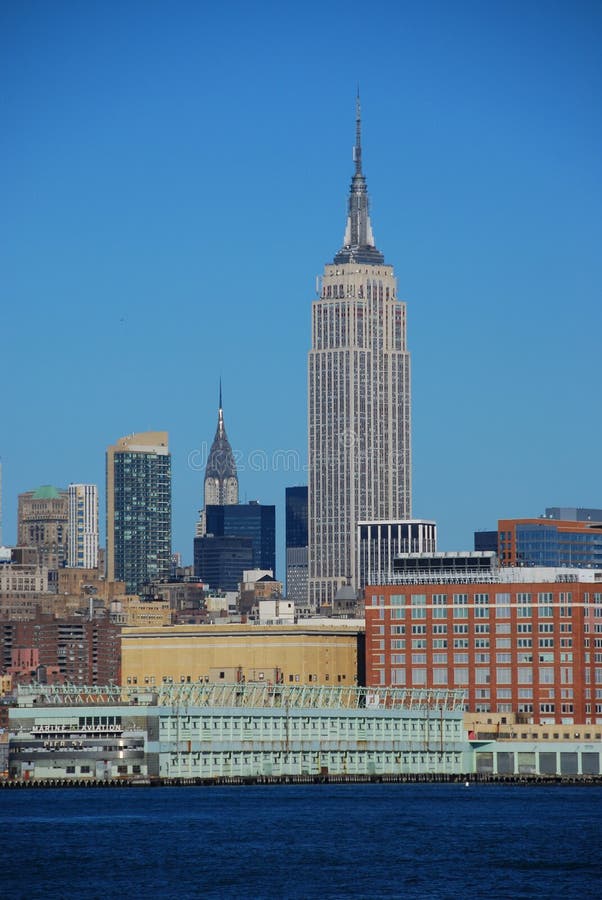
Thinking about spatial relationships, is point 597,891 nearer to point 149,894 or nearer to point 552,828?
point 149,894

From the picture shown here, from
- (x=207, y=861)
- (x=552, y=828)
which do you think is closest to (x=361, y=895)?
(x=207, y=861)

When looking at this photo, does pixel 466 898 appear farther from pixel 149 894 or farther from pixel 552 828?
pixel 552 828

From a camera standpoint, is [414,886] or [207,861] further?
[207,861]

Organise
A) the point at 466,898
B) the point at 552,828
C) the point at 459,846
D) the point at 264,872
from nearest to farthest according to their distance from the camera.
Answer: the point at 466,898
the point at 264,872
the point at 459,846
the point at 552,828

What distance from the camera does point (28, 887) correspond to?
156 meters

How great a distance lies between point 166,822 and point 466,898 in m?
50.4

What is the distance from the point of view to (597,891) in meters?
154

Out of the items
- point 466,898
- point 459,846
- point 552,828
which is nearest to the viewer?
point 466,898

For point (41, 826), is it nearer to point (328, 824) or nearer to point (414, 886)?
point (328, 824)

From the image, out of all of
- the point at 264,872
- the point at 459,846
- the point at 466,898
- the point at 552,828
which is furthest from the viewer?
the point at 552,828

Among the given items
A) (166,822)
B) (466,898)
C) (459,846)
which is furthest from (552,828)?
(466,898)

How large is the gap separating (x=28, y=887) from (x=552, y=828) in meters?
49.5

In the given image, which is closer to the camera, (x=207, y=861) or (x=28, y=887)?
(x=28, y=887)

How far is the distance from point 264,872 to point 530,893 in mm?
18100
